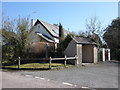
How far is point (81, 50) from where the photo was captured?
63.8 feet

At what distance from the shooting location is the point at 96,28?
102 feet

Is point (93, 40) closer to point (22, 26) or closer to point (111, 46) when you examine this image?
point (22, 26)

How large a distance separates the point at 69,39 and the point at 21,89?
1511 centimetres

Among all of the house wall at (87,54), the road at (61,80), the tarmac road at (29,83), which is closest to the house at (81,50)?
the house wall at (87,54)

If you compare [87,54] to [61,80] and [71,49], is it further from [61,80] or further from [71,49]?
[61,80]

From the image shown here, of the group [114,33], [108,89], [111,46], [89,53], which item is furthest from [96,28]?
[108,89]

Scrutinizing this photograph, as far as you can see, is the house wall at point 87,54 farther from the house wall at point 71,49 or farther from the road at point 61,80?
the road at point 61,80

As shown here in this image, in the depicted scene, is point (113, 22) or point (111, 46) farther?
point (113, 22)

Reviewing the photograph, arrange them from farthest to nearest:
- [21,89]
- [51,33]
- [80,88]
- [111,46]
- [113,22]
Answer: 1. [113,22]
2. [111,46]
3. [51,33]
4. [80,88]
5. [21,89]

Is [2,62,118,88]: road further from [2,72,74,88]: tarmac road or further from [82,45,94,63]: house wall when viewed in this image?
[82,45,94,63]: house wall

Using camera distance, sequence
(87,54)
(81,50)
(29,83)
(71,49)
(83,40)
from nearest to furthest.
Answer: (29,83) → (81,50) → (71,49) → (83,40) → (87,54)

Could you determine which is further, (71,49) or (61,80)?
(71,49)

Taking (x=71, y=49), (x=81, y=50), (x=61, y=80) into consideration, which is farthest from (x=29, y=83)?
(x=81, y=50)

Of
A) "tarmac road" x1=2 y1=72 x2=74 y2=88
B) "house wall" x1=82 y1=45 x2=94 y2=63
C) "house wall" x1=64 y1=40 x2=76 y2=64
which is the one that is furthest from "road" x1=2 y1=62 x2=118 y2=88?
"house wall" x1=82 y1=45 x2=94 y2=63
